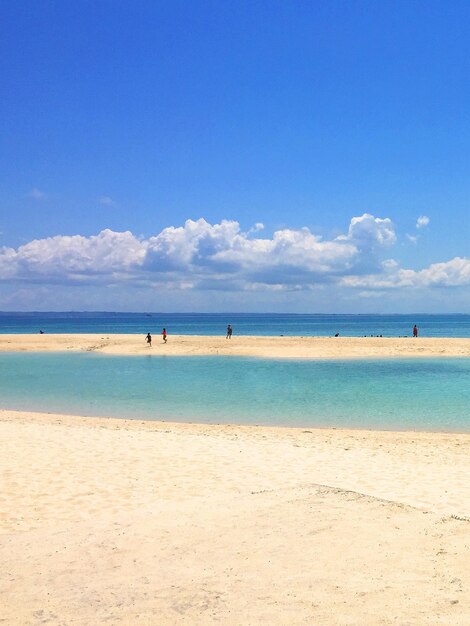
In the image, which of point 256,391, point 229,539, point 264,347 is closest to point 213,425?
point 256,391

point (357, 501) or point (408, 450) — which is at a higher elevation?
point (357, 501)

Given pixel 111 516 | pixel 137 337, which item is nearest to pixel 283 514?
pixel 111 516

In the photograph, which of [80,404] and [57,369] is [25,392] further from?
[57,369]

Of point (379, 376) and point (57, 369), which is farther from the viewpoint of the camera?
point (57, 369)

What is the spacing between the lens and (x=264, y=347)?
59438mm

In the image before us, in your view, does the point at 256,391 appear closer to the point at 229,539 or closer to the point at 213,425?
the point at 213,425

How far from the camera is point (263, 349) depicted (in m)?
57.5

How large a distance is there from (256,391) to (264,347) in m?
29.4

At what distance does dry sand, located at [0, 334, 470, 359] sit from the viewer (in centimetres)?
5441

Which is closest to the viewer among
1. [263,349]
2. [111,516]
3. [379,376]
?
[111,516]

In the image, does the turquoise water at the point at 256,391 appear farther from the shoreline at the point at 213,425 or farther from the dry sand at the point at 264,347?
the dry sand at the point at 264,347

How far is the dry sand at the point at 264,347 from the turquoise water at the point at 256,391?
6.02 meters

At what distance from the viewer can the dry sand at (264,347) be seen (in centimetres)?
5441

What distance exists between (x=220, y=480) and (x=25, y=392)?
20598 millimetres
